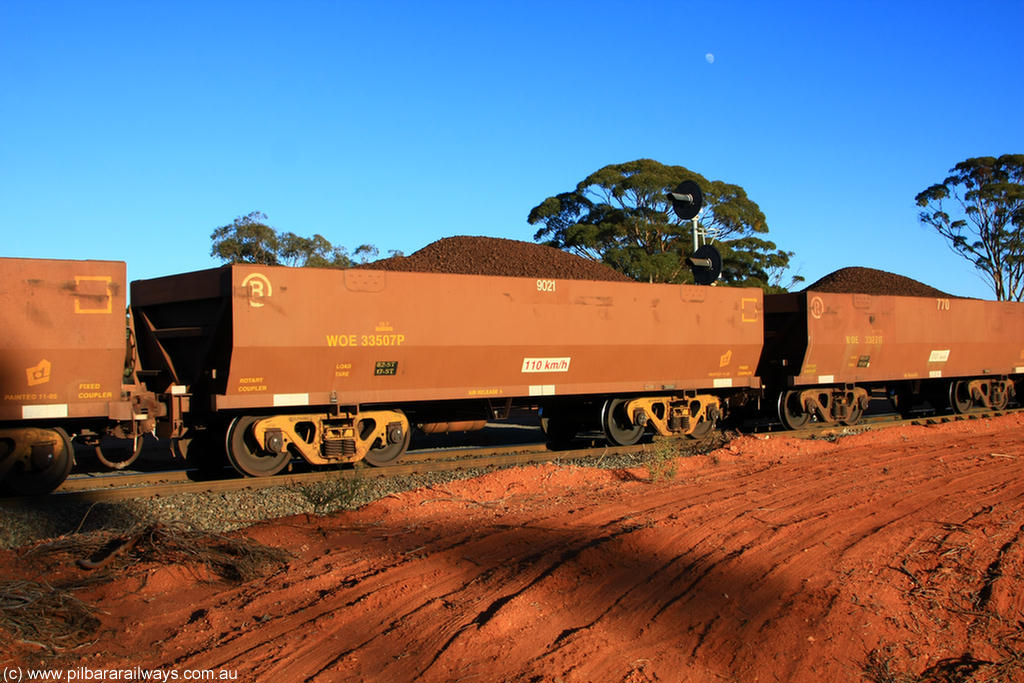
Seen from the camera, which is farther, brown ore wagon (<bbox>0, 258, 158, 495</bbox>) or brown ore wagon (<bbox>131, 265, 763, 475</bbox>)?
brown ore wagon (<bbox>131, 265, 763, 475</bbox>)

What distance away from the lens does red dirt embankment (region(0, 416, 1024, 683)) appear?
4.61m

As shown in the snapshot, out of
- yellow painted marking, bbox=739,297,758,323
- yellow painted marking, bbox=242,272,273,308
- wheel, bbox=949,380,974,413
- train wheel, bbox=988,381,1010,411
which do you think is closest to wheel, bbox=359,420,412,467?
yellow painted marking, bbox=242,272,273,308

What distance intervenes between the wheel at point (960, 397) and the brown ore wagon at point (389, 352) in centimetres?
935

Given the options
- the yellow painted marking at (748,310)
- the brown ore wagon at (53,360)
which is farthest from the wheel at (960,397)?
the brown ore wagon at (53,360)

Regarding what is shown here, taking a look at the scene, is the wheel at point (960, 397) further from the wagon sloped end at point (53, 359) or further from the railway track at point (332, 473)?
the wagon sloped end at point (53, 359)

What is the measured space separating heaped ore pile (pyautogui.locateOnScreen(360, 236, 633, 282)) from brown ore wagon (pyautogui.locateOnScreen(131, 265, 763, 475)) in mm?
14179

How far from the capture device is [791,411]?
17391mm

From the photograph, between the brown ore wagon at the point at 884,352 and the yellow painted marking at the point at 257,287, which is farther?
the brown ore wagon at the point at 884,352

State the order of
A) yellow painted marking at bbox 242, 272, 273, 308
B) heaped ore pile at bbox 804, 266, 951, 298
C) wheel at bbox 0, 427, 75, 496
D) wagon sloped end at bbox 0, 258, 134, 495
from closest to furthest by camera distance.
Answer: wagon sloped end at bbox 0, 258, 134, 495
wheel at bbox 0, 427, 75, 496
yellow painted marking at bbox 242, 272, 273, 308
heaped ore pile at bbox 804, 266, 951, 298

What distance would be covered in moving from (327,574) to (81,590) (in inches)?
66.2

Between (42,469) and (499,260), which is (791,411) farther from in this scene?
(499,260)

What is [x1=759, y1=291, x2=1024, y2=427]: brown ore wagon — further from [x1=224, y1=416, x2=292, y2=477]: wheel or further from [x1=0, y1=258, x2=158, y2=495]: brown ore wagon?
[x1=0, y1=258, x2=158, y2=495]: brown ore wagon

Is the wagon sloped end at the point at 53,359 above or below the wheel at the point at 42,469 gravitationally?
above

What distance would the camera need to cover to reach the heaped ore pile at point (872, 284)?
4353 centimetres
